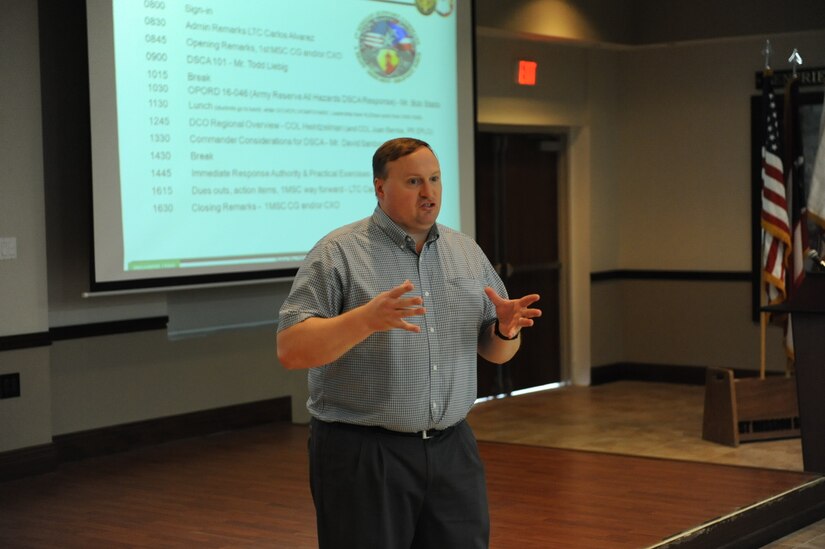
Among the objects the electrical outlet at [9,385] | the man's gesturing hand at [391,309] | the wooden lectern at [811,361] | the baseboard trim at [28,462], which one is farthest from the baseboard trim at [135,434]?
the man's gesturing hand at [391,309]

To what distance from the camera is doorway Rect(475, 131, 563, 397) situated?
8297 millimetres

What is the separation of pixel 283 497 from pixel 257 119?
201 cm

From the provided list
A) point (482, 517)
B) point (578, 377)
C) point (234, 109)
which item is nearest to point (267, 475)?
point (234, 109)

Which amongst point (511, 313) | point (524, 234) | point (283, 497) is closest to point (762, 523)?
point (283, 497)

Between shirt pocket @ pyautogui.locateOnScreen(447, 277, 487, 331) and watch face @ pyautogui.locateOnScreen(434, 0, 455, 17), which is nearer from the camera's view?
shirt pocket @ pyautogui.locateOnScreen(447, 277, 487, 331)

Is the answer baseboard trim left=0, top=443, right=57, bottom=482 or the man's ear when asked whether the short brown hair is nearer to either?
the man's ear

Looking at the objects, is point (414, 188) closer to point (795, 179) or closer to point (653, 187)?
point (795, 179)

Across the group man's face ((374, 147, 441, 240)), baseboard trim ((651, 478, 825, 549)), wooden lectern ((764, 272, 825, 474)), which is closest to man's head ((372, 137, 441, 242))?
man's face ((374, 147, 441, 240))

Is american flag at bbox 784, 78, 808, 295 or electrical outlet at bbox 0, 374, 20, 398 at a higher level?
american flag at bbox 784, 78, 808, 295

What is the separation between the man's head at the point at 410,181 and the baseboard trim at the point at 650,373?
682 cm

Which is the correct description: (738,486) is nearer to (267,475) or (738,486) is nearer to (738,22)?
(267,475)

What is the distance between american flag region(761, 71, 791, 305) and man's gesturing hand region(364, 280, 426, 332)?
5.03m

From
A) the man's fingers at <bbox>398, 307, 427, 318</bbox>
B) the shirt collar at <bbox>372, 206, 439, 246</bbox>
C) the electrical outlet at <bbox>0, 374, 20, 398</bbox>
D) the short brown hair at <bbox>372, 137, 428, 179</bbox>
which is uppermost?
the short brown hair at <bbox>372, 137, 428, 179</bbox>

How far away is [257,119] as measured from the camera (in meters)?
5.90
